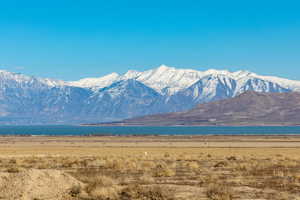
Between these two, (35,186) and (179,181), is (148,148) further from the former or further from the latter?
(35,186)

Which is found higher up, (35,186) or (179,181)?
(35,186)

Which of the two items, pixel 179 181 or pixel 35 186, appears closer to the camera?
pixel 35 186

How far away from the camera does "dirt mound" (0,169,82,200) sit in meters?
26.0

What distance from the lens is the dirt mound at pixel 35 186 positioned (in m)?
26.0

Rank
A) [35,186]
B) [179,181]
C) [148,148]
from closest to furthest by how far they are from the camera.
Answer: [35,186] < [179,181] < [148,148]

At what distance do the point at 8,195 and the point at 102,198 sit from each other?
4.18 m

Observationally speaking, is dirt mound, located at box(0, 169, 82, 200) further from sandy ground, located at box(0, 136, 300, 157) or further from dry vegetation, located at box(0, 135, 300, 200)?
sandy ground, located at box(0, 136, 300, 157)

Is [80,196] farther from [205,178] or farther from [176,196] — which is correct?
[205,178]

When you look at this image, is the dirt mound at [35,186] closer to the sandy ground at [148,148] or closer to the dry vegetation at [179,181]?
the dry vegetation at [179,181]

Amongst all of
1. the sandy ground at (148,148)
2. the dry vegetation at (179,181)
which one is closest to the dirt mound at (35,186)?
the dry vegetation at (179,181)

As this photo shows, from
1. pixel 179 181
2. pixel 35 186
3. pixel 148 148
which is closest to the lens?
pixel 35 186

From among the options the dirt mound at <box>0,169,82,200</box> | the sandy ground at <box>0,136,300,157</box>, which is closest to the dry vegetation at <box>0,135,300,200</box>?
the dirt mound at <box>0,169,82,200</box>

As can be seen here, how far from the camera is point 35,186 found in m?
26.8

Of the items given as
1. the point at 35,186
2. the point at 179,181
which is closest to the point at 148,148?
the point at 179,181
